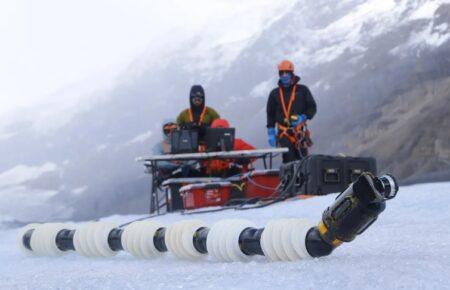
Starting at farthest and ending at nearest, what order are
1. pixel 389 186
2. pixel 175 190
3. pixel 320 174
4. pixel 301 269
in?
pixel 175 190 < pixel 320 174 < pixel 301 269 < pixel 389 186

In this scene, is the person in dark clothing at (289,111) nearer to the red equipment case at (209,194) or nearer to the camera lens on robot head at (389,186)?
the red equipment case at (209,194)

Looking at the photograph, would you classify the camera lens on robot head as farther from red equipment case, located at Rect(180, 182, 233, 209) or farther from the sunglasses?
the sunglasses

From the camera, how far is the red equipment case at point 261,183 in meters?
8.82

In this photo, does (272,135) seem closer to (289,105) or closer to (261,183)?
(289,105)

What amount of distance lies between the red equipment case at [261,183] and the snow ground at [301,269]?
13.7 feet

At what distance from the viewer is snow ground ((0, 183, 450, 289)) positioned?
235 centimetres

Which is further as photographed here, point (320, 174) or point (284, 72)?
point (284, 72)

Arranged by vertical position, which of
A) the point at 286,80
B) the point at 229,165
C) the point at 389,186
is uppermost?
the point at 286,80

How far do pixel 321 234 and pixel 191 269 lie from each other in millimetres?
567

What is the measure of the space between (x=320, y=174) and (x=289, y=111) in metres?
1.48

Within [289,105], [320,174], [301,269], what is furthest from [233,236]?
[289,105]

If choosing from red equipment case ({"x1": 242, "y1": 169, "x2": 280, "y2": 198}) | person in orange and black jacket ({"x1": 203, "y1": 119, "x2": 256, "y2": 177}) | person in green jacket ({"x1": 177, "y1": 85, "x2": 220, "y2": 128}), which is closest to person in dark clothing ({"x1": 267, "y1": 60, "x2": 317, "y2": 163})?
red equipment case ({"x1": 242, "y1": 169, "x2": 280, "y2": 198})

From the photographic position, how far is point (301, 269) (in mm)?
2695

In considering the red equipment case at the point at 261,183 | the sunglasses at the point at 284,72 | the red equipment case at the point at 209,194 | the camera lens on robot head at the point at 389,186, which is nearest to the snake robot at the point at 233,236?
the camera lens on robot head at the point at 389,186
